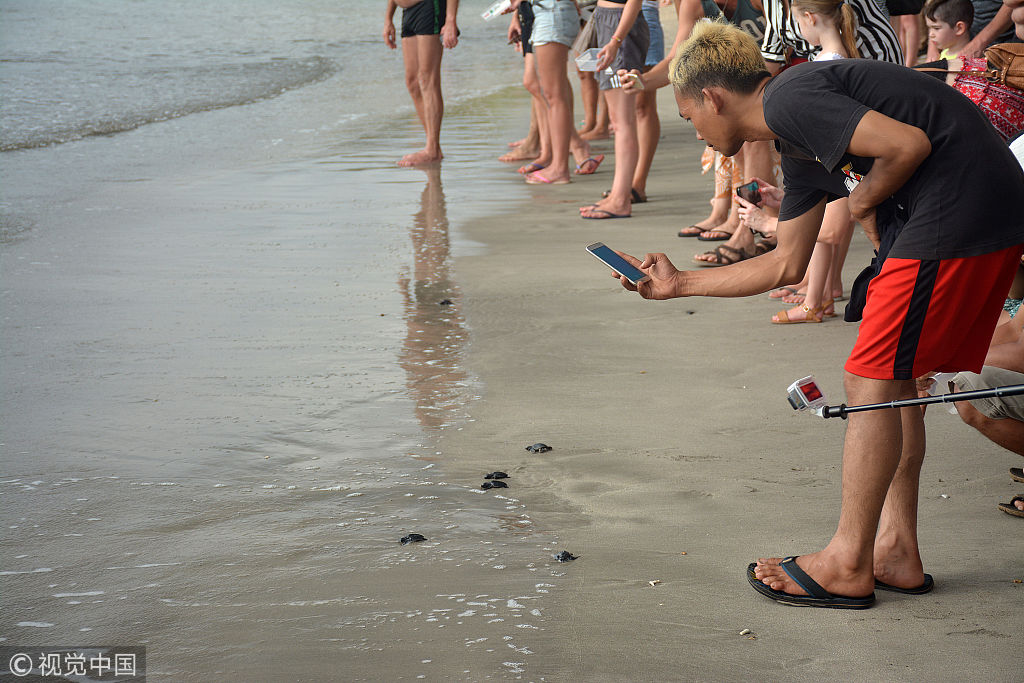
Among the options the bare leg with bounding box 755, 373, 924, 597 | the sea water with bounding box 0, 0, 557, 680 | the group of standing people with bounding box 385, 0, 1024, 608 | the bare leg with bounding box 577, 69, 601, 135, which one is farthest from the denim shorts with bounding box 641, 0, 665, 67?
the bare leg with bounding box 755, 373, 924, 597

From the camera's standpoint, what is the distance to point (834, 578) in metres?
2.86

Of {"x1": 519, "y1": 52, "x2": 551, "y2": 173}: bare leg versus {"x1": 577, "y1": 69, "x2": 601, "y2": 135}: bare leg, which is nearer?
{"x1": 519, "y1": 52, "x2": 551, "y2": 173}: bare leg

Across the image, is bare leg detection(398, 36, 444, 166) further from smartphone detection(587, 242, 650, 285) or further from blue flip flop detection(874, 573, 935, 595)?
blue flip flop detection(874, 573, 935, 595)

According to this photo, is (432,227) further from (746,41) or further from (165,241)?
(746,41)

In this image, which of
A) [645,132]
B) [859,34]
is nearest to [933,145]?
[859,34]

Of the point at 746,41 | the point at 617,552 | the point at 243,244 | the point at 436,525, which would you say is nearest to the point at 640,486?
the point at 617,552

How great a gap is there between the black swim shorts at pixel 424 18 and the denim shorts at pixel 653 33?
2229mm

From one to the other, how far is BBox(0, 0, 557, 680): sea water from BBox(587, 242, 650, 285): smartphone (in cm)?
82

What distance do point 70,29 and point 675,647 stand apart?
36617mm

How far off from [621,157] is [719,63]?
15.9 ft

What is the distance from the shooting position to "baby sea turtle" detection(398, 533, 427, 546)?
127 inches

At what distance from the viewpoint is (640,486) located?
357cm

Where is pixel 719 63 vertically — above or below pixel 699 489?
above

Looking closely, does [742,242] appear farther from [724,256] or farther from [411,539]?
[411,539]
